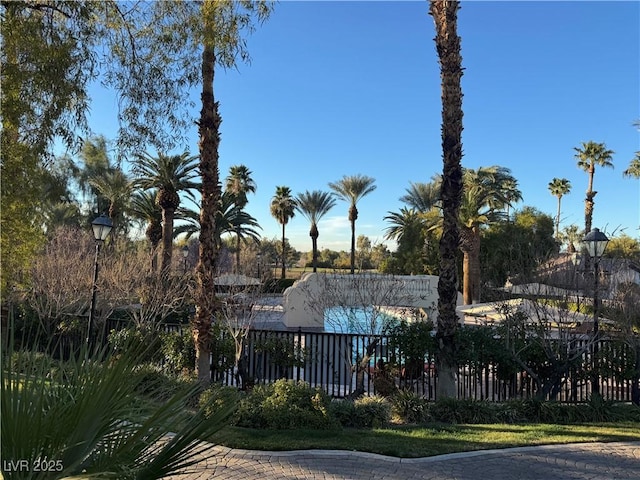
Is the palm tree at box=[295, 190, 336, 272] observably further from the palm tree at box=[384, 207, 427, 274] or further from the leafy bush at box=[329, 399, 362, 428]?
the leafy bush at box=[329, 399, 362, 428]

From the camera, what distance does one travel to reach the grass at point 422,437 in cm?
590

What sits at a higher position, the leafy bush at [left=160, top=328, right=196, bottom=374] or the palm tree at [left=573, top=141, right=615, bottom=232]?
the palm tree at [left=573, top=141, right=615, bottom=232]

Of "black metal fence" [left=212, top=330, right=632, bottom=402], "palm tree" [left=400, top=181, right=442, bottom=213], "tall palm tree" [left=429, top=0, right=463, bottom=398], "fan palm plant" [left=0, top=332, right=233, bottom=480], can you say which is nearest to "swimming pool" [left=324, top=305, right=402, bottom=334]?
"black metal fence" [left=212, top=330, right=632, bottom=402]

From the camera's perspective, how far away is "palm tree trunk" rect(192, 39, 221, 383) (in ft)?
30.5

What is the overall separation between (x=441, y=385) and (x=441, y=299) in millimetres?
1700

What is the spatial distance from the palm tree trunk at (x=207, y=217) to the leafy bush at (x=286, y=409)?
2.41 meters

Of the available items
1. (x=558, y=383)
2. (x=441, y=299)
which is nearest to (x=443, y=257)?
(x=441, y=299)

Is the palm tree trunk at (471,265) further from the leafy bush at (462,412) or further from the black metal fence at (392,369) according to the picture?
the leafy bush at (462,412)

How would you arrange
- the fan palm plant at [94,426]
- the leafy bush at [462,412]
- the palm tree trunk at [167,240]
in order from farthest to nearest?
the palm tree trunk at [167,240]
the leafy bush at [462,412]
the fan palm plant at [94,426]

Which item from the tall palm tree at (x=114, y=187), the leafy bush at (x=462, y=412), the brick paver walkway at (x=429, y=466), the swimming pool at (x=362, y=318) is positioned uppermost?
the tall palm tree at (x=114, y=187)

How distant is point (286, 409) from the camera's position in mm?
6992

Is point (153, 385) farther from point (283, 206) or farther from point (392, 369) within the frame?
point (283, 206)

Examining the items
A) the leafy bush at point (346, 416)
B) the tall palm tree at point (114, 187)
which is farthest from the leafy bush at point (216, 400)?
the tall palm tree at point (114, 187)

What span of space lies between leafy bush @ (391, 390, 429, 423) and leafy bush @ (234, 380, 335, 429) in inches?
56.1
